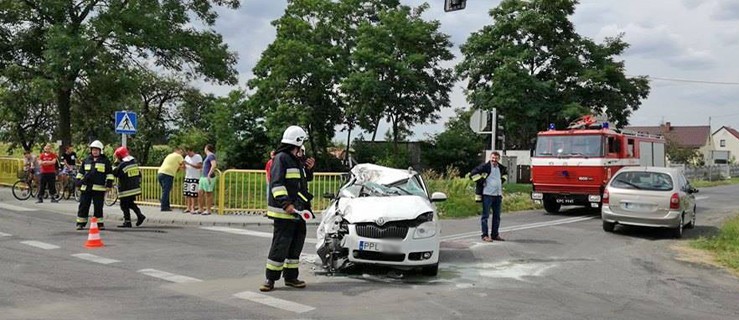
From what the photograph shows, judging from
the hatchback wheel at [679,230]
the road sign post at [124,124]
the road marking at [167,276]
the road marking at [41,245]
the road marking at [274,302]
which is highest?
the road sign post at [124,124]

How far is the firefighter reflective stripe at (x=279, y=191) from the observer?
695 cm

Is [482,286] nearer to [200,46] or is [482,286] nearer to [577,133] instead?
[577,133]

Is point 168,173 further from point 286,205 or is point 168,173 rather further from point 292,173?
point 286,205

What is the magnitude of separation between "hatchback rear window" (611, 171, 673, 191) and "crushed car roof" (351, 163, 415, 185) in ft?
19.4

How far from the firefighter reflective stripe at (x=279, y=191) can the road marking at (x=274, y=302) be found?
1.13 m

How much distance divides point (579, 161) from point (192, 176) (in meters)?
10.3

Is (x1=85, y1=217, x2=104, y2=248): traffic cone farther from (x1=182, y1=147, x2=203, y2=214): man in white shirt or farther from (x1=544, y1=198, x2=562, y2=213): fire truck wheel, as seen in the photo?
(x1=544, y1=198, x2=562, y2=213): fire truck wheel

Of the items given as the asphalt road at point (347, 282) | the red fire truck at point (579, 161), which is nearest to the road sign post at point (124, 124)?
the asphalt road at point (347, 282)

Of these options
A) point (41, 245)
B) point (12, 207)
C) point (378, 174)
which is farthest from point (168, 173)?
point (378, 174)

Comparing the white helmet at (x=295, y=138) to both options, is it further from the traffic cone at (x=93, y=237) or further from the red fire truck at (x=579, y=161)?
the red fire truck at (x=579, y=161)

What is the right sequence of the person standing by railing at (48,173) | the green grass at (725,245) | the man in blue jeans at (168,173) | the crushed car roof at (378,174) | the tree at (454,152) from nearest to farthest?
the crushed car roof at (378,174)
the green grass at (725,245)
the man in blue jeans at (168,173)
the person standing by railing at (48,173)
the tree at (454,152)

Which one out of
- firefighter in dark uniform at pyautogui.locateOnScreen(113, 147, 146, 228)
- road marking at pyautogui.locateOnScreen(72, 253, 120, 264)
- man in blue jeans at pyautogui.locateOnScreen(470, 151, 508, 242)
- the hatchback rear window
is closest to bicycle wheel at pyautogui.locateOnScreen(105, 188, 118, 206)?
firefighter in dark uniform at pyautogui.locateOnScreen(113, 147, 146, 228)

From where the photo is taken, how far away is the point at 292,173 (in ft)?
23.4

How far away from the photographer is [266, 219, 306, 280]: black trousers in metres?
7.09
